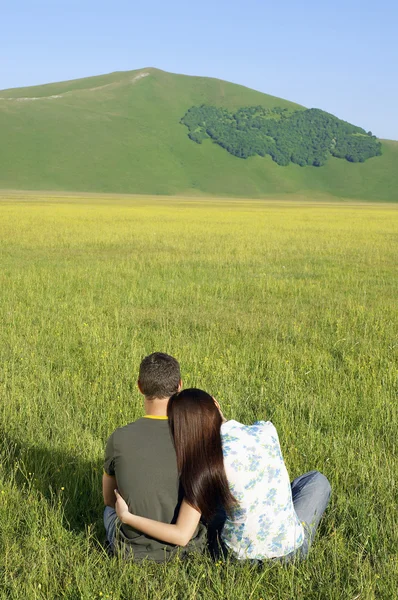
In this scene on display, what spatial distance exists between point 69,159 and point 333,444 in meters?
189

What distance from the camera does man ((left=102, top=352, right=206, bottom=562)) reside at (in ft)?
11.6

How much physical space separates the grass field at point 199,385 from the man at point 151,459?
0.28m

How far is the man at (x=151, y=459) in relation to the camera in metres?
3.54

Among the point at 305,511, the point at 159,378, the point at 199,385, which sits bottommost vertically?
the point at 199,385

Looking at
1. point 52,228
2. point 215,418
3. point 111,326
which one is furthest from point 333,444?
point 52,228

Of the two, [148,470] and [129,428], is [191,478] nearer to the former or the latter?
[148,470]

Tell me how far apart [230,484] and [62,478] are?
1.96 m

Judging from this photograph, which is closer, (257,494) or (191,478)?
(191,478)

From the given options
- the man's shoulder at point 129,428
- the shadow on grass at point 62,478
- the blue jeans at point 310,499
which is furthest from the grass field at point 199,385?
the man's shoulder at point 129,428

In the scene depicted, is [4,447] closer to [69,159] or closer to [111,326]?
[111,326]

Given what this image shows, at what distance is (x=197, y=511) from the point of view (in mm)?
3496

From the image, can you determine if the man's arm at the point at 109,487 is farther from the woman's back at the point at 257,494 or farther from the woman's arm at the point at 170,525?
the woman's back at the point at 257,494

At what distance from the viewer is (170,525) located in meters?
3.56

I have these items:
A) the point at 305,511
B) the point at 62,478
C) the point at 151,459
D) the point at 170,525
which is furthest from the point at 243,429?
the point at 62,478
